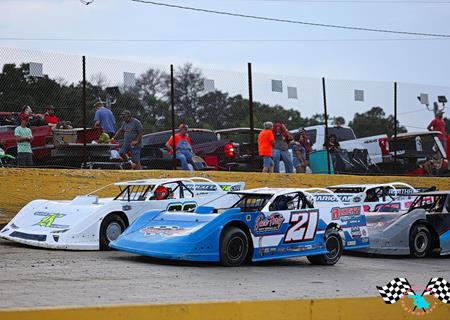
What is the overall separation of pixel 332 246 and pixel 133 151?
7678 mm

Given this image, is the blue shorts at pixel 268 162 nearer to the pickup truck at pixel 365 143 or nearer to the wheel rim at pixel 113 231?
the pickup truck at pixel 365 143

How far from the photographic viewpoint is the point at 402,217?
1647 centimetres

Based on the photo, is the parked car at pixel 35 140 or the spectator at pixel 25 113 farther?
the parked car at pixel 35 140

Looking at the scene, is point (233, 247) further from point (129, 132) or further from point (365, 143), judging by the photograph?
point (365, 143)

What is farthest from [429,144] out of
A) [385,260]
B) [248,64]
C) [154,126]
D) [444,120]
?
[385,260]

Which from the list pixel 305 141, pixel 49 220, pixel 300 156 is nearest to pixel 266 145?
pixel 300 156

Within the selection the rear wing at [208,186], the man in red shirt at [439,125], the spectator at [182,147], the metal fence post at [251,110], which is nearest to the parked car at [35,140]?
the spectator at [182,147]

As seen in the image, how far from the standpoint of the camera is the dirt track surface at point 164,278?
9.66m

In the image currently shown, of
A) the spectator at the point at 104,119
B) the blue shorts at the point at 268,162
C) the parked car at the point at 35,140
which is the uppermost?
the spectator at the point at 104,119

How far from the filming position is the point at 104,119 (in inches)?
811

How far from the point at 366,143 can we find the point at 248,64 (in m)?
6.78

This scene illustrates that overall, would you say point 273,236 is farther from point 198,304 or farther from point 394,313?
point 198,304

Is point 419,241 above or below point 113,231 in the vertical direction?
below

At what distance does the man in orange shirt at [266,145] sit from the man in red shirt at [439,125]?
6.60m
